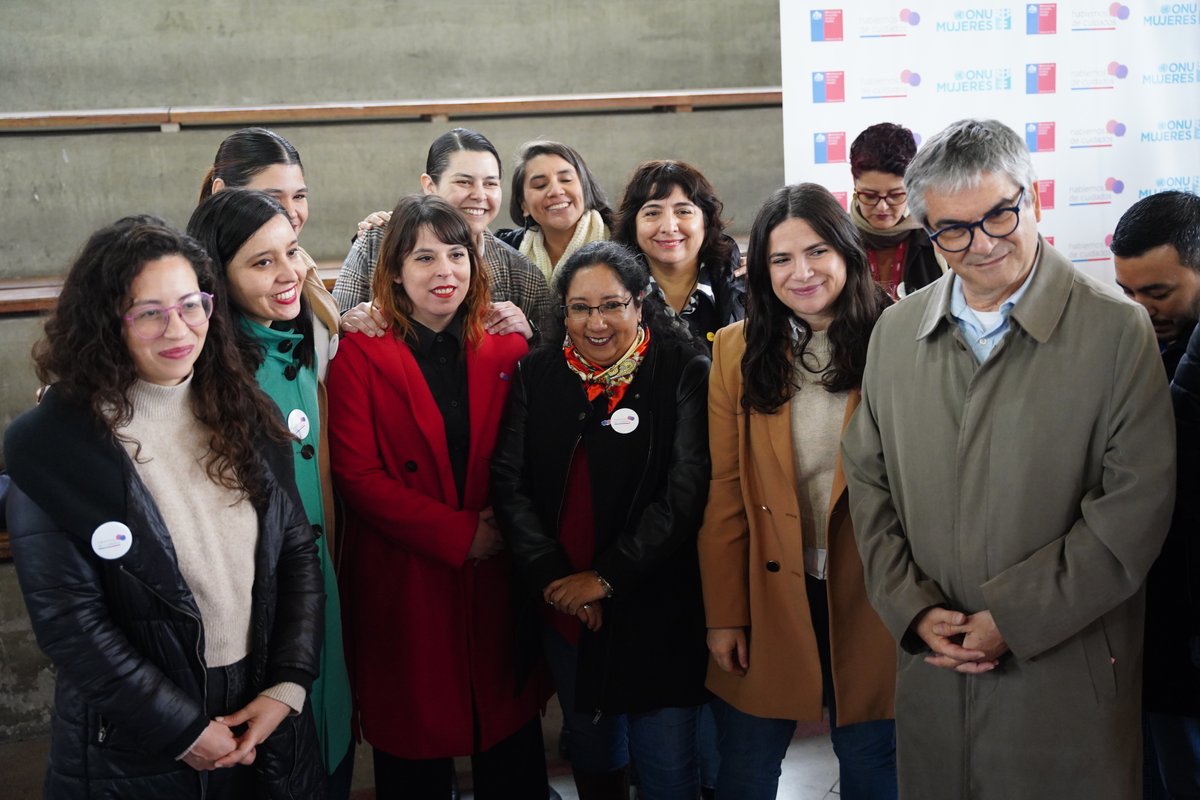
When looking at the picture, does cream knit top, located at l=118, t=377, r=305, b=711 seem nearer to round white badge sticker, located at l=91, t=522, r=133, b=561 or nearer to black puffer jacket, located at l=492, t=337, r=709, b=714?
round white badge sticker, located at l=91, t=522, r=133, b=561

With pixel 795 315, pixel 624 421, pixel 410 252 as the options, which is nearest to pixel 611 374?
pixel 624 421

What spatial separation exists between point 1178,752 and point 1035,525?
830 millimetres

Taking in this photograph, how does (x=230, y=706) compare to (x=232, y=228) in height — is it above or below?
below

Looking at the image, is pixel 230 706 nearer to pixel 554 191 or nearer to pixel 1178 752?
pixel 554 191

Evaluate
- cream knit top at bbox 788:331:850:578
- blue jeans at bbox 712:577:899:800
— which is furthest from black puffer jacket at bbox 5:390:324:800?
cream knit top at bbox 788:331:850:578

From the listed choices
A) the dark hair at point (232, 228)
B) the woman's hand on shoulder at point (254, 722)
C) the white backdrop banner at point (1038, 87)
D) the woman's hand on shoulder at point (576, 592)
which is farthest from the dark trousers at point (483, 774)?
the white backdrop banner at point (1038, 87)

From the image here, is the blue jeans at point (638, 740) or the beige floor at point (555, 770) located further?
the beige floor at point (555, 770)

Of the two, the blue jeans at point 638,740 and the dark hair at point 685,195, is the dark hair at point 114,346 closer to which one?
the blue jeans at point 638,740

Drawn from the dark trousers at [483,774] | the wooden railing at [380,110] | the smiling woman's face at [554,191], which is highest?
the wooden railing at [380,110]

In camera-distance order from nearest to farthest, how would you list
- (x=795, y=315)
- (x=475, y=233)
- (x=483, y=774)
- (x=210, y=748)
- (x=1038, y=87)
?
(x=210, y=748) → (x=795, y=315) → (x=483, y=774) → (x=475, y=233) → (x=1038, y=87)

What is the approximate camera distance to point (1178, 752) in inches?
83.2

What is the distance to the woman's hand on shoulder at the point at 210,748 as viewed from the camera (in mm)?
1730

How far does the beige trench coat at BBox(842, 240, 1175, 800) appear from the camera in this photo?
1624 mm

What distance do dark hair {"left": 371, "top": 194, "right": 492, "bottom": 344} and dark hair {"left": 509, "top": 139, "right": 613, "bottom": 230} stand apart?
737mm
